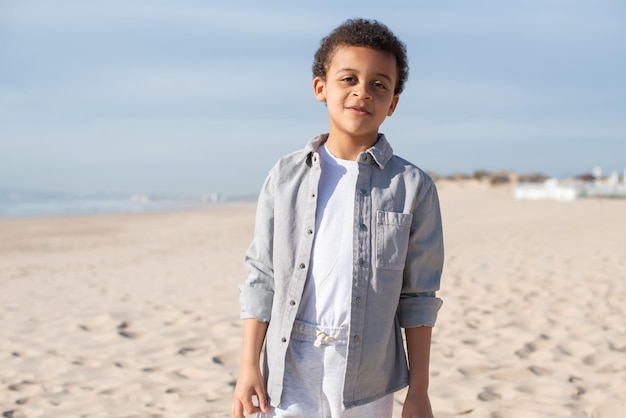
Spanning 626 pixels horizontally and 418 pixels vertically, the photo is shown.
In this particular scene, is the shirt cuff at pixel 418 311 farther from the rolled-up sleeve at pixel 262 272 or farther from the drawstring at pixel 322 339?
the rolled-up sleeve at pixel 262 272

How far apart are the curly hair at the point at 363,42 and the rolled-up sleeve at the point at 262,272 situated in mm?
386

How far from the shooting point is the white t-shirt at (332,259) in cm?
169

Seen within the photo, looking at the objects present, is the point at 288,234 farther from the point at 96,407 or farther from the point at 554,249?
the point at 554,249

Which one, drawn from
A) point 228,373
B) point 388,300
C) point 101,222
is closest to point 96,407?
point 228,373

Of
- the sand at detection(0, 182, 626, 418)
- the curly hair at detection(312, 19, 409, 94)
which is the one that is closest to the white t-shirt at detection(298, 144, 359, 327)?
the curly hair at detection(312, 19, 409, 94)

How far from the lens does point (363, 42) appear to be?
1726 mm

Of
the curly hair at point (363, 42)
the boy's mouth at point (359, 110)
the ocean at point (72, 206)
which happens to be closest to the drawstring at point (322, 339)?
the boy's mouth at point (359, 110)

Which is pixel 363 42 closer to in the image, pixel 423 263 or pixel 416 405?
pixel 423 263

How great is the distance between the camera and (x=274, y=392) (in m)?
1.72

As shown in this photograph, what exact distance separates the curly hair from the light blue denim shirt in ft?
0.71

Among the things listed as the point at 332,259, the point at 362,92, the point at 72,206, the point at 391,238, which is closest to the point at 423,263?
the point at 391,238

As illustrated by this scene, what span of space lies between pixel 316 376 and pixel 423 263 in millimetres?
418

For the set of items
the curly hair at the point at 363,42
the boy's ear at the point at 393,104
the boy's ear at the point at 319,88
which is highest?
the curly hair at the point at 363,42

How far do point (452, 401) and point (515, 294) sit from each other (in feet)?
10.8
